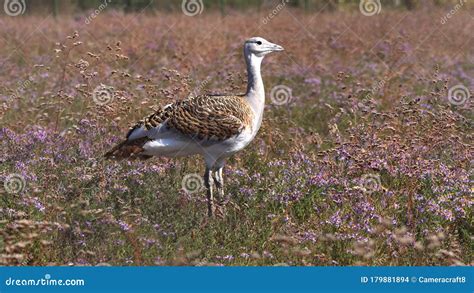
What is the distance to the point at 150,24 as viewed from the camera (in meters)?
18.8

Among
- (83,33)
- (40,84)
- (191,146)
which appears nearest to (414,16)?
(83,33)

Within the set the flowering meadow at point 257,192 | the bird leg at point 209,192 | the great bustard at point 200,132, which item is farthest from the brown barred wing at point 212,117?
the flowering meadow at point 257,192

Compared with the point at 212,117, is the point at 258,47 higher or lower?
higher

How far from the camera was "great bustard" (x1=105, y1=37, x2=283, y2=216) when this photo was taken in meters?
6.53

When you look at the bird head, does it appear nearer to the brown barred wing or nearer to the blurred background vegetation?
the brown barred wing

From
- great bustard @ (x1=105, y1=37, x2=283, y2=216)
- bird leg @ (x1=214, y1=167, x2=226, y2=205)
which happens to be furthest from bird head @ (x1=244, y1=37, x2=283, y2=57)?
bird leg @ (x1=214, y1=167, x2=226, y2=205)

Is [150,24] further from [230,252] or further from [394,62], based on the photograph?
[230,252]

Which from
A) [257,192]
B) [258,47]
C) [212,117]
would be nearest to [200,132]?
[212,117]

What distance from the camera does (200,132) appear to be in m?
6.52

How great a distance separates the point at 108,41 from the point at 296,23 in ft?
16.8

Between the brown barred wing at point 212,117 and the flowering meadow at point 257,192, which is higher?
the brown barred wing at point 212,117

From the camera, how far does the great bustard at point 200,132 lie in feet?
21.4

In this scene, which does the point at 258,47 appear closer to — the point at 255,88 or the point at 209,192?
the point at 255,88

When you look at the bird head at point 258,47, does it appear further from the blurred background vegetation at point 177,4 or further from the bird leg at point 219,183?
the blurred background vegetation at point 177,4
